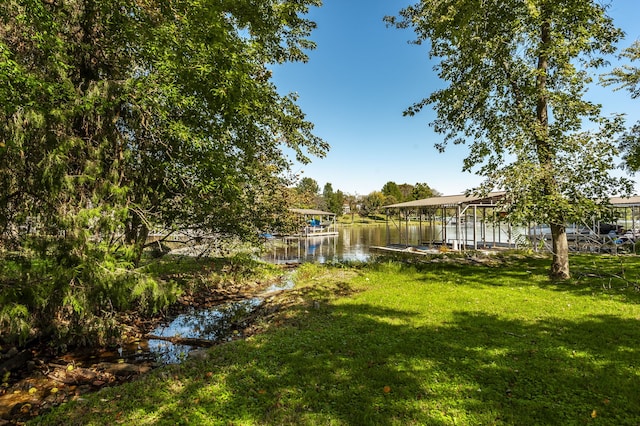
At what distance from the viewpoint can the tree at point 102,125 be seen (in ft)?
13.9

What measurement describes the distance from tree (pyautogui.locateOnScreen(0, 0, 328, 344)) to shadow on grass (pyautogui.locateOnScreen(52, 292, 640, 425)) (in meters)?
2.03

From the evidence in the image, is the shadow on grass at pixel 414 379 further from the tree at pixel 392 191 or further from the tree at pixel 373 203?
the tree at pixel 392 191

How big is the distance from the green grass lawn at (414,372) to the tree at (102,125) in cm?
180

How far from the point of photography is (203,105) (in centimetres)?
607

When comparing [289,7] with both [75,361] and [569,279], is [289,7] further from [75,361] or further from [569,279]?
[569,279]

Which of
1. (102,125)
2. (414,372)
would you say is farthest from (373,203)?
(414,372)

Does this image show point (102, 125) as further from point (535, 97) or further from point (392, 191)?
point (392, 191)

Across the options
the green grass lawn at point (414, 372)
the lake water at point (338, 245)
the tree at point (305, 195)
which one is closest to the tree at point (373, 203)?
the tree at point (305, 195)

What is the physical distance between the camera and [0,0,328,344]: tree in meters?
4.25

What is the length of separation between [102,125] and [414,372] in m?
5.86

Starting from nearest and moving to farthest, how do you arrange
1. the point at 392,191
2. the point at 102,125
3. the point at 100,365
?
the point at 100,365 → the point at 102,125 → the point at 392,191

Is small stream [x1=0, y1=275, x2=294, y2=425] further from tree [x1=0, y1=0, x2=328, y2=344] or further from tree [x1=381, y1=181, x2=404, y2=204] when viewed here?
tree [x1=381, y1=181, x2=404, y2=204]

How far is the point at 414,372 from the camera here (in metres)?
3.93

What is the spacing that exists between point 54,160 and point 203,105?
2598 mm
